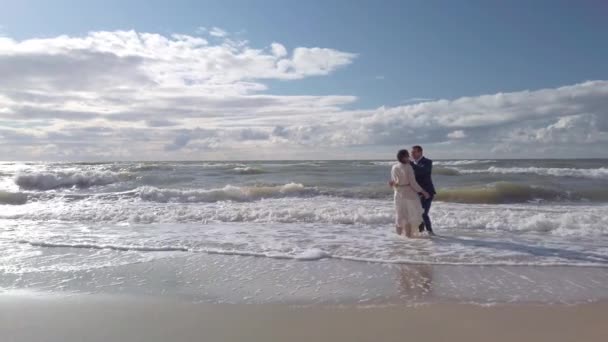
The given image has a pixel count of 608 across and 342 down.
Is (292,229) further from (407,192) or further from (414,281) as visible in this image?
(414,281)

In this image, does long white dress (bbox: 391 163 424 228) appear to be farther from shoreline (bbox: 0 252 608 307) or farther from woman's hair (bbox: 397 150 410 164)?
shoreline (bbox: 0 252 608 307)

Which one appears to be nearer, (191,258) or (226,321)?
(226,321)

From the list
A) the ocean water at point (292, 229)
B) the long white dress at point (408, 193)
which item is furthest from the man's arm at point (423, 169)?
the ocean water at point (292, 229)

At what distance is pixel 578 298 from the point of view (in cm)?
475

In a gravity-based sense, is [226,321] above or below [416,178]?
below

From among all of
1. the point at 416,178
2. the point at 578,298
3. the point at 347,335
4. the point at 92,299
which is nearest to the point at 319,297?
the point at 347,335

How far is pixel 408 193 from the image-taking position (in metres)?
7.99

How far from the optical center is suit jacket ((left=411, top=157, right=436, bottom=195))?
831 cm

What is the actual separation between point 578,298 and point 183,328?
4106mm

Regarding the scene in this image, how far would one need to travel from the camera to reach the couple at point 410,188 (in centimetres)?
794

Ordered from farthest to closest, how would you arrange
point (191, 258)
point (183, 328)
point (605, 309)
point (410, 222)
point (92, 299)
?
1. point (410, 222)
2. point (191, 258)
3. point (92, 299)
4. point (605, 309)
5. point (183, 328)

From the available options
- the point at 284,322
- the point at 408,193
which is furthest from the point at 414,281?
the point at 408,193

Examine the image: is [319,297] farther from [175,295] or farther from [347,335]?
[175,295]

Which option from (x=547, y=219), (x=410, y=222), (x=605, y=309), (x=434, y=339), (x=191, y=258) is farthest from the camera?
(x=547, y=219)
